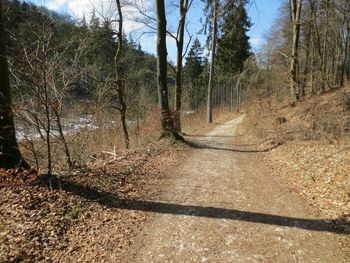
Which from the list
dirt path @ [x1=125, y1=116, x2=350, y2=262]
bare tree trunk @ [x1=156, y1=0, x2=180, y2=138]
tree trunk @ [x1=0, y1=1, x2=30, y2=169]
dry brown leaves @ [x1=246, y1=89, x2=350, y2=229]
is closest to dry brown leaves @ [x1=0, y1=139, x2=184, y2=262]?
dirt path @ [x1=125, y1=116, x2=350, y2=262]

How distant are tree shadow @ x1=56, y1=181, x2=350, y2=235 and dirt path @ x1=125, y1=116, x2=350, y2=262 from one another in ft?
0.06

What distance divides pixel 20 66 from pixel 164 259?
564cm

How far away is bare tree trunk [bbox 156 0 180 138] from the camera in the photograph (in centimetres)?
1240

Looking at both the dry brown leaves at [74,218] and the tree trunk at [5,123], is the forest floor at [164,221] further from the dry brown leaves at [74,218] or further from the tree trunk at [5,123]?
the tree trunk at [5,123]

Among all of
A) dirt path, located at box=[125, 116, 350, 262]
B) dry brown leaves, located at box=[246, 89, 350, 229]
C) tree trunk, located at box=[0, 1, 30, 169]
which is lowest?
dirt path, located at box=[125, 116, 350, 262]

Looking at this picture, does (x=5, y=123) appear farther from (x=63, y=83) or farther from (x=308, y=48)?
(x=308, y=48)

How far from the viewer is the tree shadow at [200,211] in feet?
18.6

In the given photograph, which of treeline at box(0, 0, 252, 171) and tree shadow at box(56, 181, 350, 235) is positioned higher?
treeline at box(0, 0, 252, 171)

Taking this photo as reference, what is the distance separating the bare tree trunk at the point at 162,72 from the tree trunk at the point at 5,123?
6681mm

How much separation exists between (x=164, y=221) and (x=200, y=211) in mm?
787

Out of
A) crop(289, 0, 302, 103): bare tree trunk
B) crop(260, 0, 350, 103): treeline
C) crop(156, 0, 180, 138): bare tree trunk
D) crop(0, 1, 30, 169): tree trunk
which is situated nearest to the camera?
crop(0, 1, 30, 169): tree trunk

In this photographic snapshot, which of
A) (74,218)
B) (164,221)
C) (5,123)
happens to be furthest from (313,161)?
(5,123)

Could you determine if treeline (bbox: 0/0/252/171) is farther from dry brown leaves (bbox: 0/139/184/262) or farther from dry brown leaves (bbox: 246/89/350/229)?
dry brown leaves (bbox: 246/89/350/229)

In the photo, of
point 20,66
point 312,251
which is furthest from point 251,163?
point 20,66
